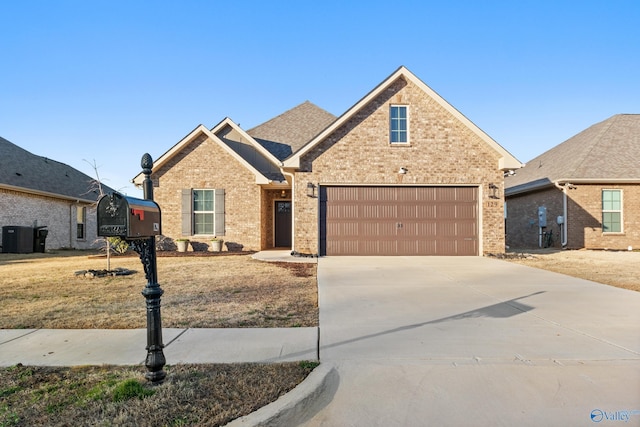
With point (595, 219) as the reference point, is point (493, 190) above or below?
above

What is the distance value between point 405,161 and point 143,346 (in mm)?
11160

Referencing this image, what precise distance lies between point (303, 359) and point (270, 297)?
3156 mm

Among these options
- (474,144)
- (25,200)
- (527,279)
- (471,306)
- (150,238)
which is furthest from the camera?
(25,200)

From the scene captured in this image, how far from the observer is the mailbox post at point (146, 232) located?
9.67ft

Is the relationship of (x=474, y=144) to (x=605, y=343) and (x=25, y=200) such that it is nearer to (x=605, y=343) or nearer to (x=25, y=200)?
(x=605, y=343)

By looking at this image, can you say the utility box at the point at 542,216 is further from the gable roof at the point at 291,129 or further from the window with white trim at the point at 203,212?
the window with white trim at the point at 203,212

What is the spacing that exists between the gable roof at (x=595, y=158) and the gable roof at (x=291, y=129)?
1128 cm

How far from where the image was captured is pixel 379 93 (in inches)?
539

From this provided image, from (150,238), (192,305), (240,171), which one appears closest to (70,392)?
(150,238)

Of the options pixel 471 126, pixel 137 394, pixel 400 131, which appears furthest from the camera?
pixel 400 131

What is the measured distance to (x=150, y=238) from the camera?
11.0ft

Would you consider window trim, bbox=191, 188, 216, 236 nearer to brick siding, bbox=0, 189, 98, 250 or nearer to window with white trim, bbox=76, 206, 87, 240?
brick siding, bbox=0, 189, 98, 250

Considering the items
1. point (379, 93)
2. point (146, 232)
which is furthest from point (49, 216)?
point (146, 232)

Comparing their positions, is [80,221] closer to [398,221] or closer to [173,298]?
[398,221]
